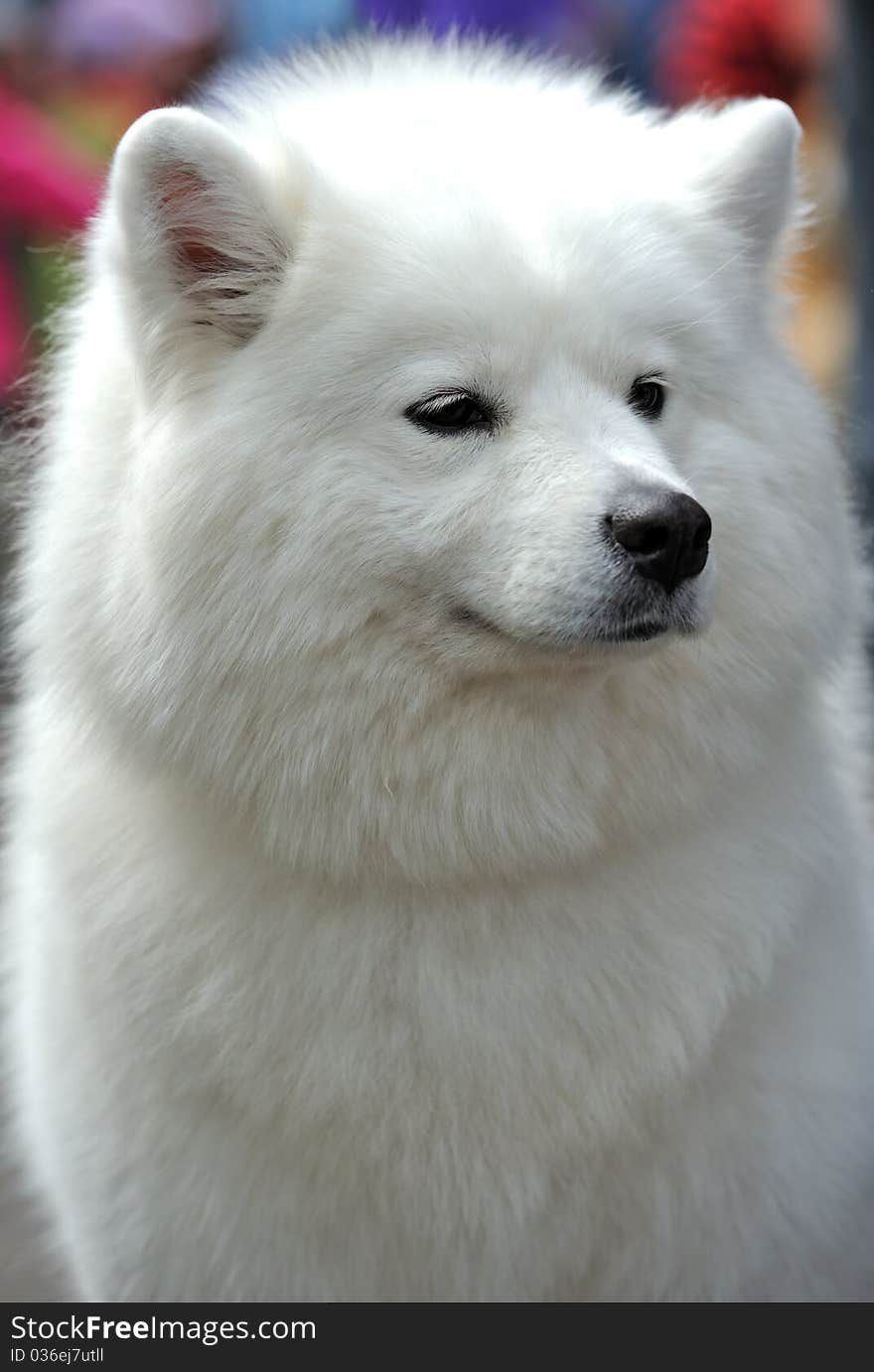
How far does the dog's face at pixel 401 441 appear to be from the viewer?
7.72 feet

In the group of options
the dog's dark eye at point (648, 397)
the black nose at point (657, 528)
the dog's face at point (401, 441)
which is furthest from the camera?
the dog's dark eye at point (648, 397)

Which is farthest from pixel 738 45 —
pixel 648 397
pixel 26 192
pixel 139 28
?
pixel 648 397

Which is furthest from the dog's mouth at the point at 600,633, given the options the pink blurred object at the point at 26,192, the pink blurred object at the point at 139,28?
the pink blurred object at the point at 139,28

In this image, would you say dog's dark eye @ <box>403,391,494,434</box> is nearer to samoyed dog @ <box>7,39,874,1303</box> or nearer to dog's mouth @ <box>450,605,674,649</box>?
samoyed dog @ <box>7,39,874,1303</box>

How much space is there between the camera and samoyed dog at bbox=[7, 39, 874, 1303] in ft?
7.93

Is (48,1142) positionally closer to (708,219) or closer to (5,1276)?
(5,1276)

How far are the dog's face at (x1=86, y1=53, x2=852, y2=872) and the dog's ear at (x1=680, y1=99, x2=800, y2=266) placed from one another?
19cm

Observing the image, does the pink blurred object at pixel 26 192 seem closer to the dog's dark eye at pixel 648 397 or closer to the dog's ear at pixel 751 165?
the dog's ear at pixel 751 165

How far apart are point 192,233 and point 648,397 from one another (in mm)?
A: 740

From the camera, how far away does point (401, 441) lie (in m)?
2.43

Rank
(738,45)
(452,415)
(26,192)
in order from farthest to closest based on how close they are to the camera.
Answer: (738,45) < (26,192) < (452,415)

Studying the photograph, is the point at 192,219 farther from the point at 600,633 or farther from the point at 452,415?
the point at 600,633

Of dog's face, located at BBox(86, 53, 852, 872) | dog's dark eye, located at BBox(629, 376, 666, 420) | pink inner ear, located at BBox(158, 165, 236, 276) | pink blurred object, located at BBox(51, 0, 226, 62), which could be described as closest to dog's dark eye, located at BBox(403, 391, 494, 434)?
dog's face, located at BBox(86, 53, 852, 872)

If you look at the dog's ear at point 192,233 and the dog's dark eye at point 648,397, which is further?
the dog's dark eye at point 648,397
